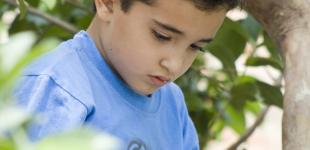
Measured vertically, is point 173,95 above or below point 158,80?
below

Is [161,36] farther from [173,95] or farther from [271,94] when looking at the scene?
[271,94]

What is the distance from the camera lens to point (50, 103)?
3.20 ft

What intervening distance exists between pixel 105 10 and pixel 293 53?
1.03 feet

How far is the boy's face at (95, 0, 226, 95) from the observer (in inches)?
41.7

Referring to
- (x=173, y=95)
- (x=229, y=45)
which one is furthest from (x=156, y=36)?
(x=229, y=45)

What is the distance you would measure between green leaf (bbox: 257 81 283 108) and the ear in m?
0.65

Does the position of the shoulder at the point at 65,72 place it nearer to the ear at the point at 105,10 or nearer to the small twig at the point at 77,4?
the ear at the point at 105,10

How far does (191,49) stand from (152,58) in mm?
76

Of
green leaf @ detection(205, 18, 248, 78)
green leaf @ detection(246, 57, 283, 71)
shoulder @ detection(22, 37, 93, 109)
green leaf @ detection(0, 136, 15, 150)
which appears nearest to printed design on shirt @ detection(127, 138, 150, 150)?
shoulder @ detection(22, 37, 93, 109)

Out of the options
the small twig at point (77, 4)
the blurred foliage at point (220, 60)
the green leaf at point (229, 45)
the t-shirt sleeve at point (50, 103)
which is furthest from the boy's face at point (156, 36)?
the small twig at point (77, 4)

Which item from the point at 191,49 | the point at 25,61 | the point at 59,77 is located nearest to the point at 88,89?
the point at 59,77

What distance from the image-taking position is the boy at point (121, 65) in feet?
3.26

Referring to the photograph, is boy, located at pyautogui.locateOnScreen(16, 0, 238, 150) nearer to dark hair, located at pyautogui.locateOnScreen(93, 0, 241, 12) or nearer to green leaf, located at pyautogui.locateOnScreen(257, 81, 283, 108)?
dark hair, located at pyautogui.locateOnScreen(93, 0, 241, 12)

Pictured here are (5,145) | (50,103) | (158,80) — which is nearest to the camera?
(5,145)
